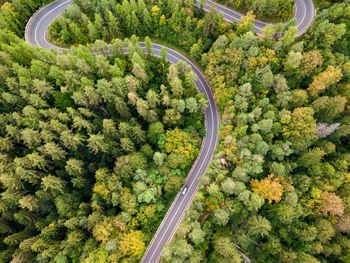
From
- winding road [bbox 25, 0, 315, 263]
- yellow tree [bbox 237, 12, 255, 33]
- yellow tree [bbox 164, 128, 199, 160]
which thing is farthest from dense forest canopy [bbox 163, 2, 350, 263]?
yellow tree [bbox 164, 128, 199, 160]

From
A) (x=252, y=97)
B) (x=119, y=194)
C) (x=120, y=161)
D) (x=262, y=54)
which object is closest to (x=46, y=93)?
(x=120, y=161)

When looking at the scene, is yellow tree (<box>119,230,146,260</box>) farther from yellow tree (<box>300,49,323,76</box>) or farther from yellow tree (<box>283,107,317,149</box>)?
yellow tree (<box>300,49,323,76</box>)

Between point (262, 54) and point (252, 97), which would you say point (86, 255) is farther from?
point (262, 54)

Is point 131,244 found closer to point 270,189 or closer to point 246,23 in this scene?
point 270,189

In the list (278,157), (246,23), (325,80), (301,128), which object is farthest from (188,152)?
(246,23)

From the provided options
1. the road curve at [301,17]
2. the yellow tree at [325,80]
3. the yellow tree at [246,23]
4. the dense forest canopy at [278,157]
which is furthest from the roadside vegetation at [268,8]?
the yellow tree at [325,80]

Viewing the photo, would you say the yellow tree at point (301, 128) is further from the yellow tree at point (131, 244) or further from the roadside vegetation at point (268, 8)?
the yellow tree at point (131, 244)
